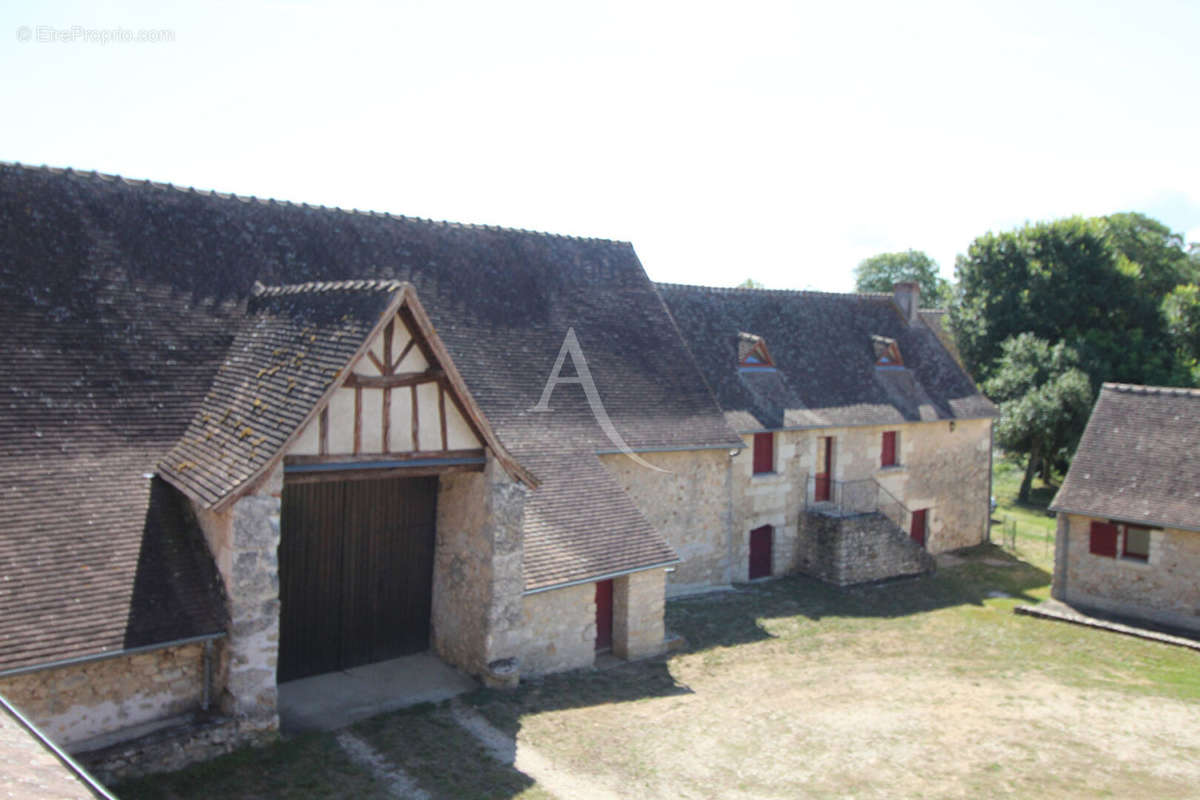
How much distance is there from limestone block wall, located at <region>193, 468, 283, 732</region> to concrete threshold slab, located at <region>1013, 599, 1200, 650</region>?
15.7m

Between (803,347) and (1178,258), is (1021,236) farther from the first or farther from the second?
(803,347)

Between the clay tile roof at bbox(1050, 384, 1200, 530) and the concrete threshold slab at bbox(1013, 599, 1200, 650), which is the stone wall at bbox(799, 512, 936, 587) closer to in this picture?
the concrete threshold slab at bbox(1013, 599, 1200, 650)

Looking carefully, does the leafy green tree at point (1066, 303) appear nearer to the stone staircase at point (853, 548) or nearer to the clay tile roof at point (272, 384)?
the stone staircase at point (853, 548)

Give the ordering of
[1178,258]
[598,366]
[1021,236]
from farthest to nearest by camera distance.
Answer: [1178,258] < [1021,236] < [598,366]

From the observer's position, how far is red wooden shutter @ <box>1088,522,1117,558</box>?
17984mm

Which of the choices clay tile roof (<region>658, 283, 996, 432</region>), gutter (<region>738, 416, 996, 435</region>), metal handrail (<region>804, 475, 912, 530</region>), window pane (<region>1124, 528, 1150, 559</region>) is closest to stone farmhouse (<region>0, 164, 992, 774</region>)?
gutter (<region>738, 416, 996, 435</region>)

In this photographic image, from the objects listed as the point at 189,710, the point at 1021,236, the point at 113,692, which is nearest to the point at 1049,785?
the point at 189,710

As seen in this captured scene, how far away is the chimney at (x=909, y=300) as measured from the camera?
84.1 ft

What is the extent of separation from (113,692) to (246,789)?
1740mm

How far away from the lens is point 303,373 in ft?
30.8

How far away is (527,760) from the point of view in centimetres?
928

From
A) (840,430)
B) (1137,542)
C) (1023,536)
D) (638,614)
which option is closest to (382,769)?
(638,614)

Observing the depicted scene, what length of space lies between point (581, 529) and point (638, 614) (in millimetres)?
1714

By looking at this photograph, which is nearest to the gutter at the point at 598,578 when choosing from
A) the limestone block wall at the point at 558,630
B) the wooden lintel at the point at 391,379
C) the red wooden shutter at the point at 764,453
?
the limestone block wall at the point at 558,630
